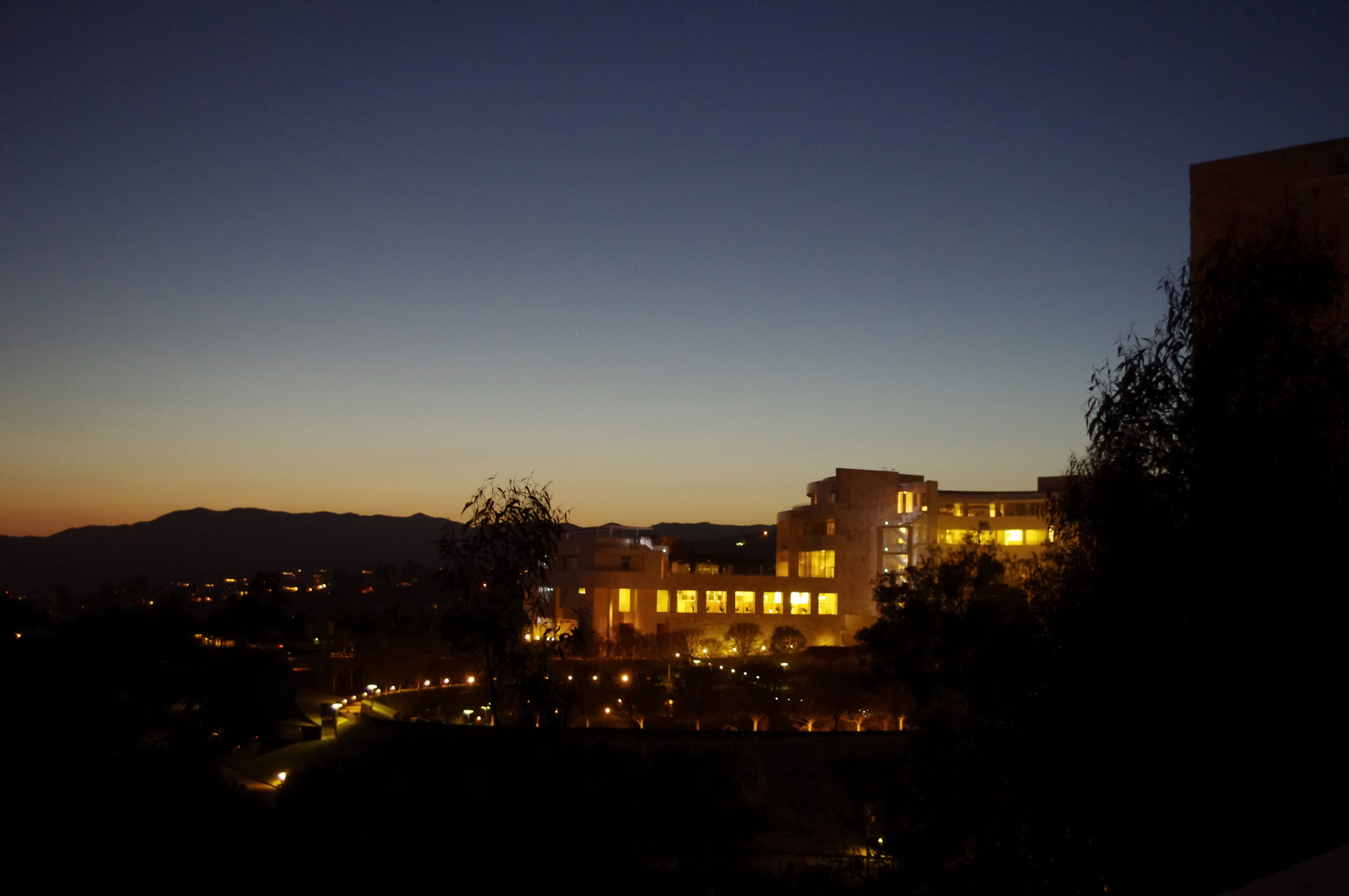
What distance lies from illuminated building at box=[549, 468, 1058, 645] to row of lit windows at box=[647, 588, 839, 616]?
5cm

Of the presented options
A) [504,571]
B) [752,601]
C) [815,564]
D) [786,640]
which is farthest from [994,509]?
[504,571]

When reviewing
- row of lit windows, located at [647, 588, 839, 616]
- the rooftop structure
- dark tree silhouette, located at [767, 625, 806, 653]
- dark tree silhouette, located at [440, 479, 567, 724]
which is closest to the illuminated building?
row of lit windows, located at [647, 588, 839, 616]

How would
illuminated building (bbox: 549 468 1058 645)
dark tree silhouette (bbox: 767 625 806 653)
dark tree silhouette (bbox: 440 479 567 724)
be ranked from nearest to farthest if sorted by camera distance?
1. dark tree silhouette (bbox: 440 479 567 724)
2. dark tree silhouette (bbox: 767 625 806 653)
3. illuminated building (bbox: 549 468 1058 645)

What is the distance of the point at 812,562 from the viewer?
6556 cm

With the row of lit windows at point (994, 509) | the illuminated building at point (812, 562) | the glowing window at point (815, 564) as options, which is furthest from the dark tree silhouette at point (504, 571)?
the row of lit windows at point (994, 509)

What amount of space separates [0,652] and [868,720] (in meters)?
30.0

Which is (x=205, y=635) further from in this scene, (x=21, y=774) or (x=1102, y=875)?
(x=1102, y=875)

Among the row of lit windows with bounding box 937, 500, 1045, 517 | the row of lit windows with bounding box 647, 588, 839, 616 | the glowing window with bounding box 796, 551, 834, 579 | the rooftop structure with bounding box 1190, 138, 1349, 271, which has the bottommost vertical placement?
the row of lit windows with bounding box 647, 588, 839, 616

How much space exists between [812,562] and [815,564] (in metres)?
0.25

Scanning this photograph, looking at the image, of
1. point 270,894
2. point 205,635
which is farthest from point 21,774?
point 205,635

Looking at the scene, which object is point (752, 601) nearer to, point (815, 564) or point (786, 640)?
point (786, 640)

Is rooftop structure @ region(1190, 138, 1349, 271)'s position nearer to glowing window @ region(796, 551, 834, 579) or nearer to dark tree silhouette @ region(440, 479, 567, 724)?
dark tree silhouette @ region(440, 479, 567, 724)

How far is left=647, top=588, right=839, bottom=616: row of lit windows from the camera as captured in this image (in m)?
63.0

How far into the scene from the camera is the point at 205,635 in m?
54.6
